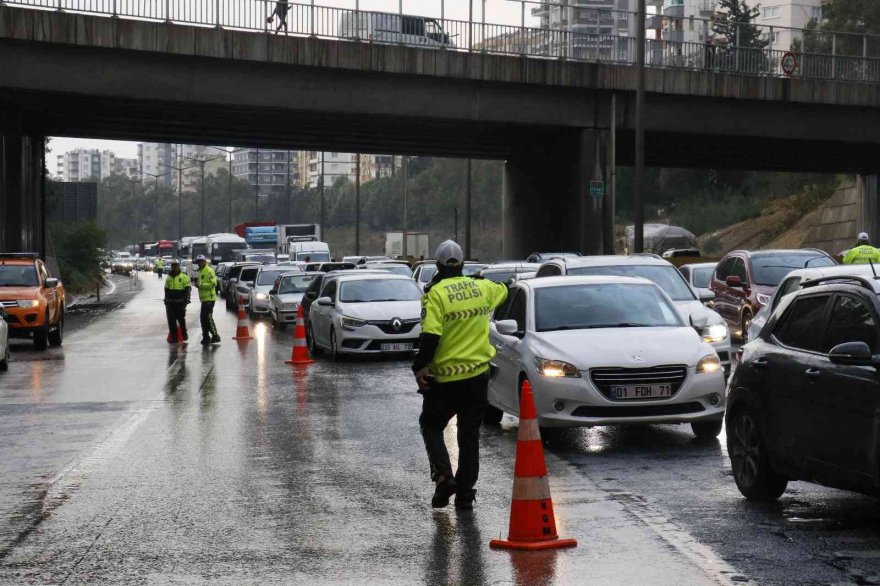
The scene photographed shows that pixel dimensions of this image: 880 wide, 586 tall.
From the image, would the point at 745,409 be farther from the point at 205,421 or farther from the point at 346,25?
the point at 346,25

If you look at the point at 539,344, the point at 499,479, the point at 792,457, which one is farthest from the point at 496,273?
the point at 792,457

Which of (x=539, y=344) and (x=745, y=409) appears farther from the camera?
(x=539, y=344)

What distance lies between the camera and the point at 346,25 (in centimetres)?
3991

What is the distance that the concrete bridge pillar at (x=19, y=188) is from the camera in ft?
139

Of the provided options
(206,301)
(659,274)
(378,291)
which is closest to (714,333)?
(659,274)

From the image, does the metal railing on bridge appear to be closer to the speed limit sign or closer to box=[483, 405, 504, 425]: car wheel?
the speed limit sign

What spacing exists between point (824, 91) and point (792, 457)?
1518 inches

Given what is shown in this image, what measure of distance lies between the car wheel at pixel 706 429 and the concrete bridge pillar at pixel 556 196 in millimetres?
31585

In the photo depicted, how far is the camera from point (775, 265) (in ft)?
87.5

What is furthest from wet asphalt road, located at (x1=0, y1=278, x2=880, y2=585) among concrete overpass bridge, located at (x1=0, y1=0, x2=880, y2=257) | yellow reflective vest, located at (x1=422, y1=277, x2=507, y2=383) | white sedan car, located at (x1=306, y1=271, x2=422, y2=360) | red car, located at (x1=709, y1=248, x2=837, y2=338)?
concrete overpass bridge, located at (x1=0, y1=0, x2=880, y2=257)

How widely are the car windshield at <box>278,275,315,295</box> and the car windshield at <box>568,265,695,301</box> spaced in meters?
18.3

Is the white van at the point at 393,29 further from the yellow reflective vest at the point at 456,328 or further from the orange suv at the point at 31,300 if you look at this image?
the yellow reflective vest at the point at 456,328

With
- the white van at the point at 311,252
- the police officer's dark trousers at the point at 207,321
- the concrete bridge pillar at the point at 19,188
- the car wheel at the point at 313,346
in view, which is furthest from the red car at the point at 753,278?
the white van at the point at 311,252

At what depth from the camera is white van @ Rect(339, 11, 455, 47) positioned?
40.2 m
